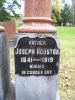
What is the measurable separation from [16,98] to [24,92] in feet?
0.50

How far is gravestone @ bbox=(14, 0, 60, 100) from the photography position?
4184mm

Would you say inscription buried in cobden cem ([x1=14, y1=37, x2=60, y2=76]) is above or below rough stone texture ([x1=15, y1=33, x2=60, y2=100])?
above

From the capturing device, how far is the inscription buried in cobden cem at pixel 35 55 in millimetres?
4176

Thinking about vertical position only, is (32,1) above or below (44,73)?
above

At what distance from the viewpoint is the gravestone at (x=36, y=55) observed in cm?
418

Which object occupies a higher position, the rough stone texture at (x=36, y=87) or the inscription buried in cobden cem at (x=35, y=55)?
the inscription buried in cobden cem at (x=35, y=55)

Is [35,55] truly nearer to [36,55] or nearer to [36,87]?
[36,55]

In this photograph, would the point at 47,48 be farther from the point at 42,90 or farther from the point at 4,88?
the point at 4,88

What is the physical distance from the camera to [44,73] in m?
4.27

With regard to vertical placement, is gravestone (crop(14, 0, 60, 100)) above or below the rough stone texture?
above

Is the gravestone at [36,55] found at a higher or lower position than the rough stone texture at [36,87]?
higher

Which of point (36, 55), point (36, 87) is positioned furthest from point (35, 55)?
point (36, 87)

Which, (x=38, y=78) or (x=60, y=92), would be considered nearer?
(x=38, y=78)

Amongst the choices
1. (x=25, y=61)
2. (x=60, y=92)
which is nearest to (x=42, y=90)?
(x=25, y=61)
